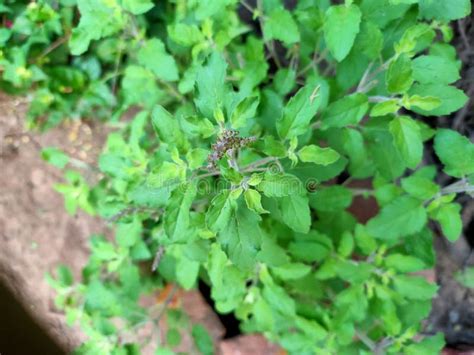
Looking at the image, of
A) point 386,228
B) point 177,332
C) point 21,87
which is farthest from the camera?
point 21,87

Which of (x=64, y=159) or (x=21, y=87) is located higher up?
(x=21, y=87)

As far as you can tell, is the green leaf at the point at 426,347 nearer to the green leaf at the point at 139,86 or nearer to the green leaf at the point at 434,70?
the green leaf at the point at 434,70

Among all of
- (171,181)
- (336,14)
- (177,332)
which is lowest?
(177,332)

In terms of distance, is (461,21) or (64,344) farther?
(461,21)

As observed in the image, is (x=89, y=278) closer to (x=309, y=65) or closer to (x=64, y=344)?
(x=64, y=344)

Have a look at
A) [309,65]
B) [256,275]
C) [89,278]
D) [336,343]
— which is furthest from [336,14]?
[89,278]

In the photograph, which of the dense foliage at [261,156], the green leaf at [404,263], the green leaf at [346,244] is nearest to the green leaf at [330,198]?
the dense foliage at [261,156]
